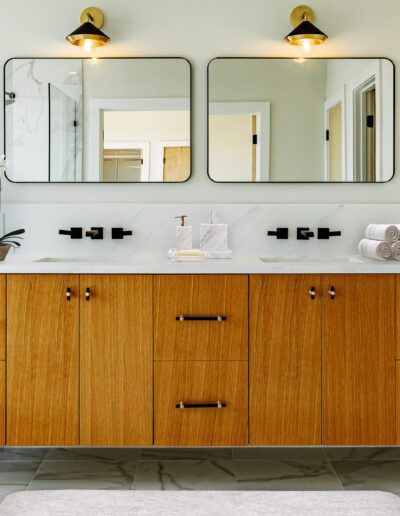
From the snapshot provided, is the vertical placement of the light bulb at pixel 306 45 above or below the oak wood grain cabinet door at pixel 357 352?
above

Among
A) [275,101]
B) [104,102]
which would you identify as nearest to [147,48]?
[104,102]

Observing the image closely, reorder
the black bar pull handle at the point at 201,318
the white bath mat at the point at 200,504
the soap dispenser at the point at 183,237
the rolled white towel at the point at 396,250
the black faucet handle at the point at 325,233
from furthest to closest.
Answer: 1. the black faucet handle at the point at 325,233
2. the soap dispenser at the point at 183,237
3. the rolled white towel at the point at 396,250
4. the black bar pull handle at the point at 201,318
5. the white bath mat at the point at 200,504

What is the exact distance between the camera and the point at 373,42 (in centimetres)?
306

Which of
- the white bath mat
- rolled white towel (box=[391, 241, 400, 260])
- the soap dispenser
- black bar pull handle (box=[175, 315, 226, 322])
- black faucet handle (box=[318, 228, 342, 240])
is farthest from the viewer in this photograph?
black faucet handle (box=[318, 228, 342, 240])

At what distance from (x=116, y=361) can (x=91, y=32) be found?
63.6 inches

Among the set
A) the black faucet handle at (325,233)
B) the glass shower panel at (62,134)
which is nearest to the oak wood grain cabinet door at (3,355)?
the glass shower panel at (62,134)

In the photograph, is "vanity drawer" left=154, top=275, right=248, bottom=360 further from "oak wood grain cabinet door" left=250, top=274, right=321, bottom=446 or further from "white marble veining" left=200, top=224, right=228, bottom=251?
"white marble veining" left=200, top=224, right=228, bottom=251

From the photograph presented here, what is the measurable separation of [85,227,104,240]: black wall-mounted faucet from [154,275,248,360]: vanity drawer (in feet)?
2.18

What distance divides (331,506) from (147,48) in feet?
8.49

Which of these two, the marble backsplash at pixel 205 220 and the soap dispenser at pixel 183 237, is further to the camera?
the marble backsplash at pixel 205 220

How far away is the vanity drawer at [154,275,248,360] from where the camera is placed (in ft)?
7.88

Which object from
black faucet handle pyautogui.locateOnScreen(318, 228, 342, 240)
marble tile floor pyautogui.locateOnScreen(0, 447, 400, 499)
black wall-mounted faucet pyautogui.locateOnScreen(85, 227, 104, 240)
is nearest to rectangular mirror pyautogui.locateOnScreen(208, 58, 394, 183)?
black faucet handle pyautogui.locateOnScreen(318, 228, 342, 240)

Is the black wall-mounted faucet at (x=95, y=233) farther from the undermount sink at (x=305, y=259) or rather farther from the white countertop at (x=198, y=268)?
the undermount sink at (x=305, y=259)

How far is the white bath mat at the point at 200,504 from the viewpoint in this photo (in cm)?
95
